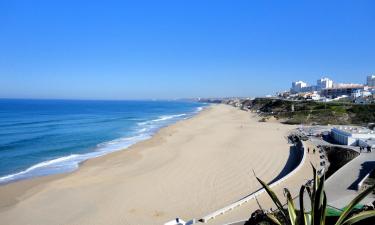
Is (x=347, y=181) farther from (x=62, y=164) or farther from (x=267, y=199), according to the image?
(x=62, y=164)

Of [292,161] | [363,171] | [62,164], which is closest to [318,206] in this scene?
[363,171]

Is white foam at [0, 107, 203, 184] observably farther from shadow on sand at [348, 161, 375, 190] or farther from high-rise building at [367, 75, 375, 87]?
high-rise building at [367, 75, 375, 87]

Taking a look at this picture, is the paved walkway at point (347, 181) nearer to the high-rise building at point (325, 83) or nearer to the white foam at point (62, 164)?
the white foam at point (62, 164)

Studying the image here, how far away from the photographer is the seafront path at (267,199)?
12172 mm

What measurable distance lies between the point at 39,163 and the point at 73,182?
7.08 m

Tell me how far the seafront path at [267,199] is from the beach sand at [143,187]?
20 cm

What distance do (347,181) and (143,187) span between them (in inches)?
381

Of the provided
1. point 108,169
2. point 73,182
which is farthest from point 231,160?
point 73,182

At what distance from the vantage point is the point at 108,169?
2431 centimetres

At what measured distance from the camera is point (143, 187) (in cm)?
1905

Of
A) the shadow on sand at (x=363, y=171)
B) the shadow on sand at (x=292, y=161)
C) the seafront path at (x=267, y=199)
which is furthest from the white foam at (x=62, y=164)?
the shadow on sand at (x=363, y=171)

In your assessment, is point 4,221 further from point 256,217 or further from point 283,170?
point 283,170

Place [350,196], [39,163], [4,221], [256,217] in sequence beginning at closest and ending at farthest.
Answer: [256,217], [350,196], [4,221], [39,163]

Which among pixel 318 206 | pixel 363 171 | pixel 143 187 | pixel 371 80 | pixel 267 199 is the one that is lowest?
pixel 143 187
